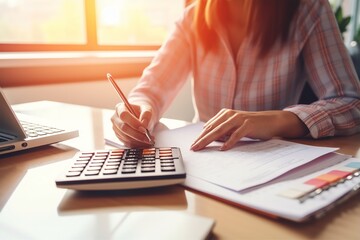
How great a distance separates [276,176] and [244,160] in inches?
3.1

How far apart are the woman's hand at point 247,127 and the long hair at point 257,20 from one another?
1.12 ft

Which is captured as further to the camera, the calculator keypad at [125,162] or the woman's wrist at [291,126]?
the woman's wrist at [291,126]

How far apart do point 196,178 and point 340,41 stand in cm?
60

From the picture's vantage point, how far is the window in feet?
5.28

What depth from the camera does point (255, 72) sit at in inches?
38.2

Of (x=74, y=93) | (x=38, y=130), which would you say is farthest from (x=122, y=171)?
(x=74, y=93)

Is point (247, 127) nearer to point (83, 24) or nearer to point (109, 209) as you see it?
point (109, 209)

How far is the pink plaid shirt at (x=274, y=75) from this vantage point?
2.43 ft

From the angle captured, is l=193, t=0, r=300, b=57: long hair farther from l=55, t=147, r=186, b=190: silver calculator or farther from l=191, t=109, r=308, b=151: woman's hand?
l=55, t=147, r=186, b=190: silver calculator

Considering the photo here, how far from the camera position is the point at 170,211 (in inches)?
13.9

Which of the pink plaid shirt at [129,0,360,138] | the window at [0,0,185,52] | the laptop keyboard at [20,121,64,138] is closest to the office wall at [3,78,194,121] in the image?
the window at [0,0,185,52]

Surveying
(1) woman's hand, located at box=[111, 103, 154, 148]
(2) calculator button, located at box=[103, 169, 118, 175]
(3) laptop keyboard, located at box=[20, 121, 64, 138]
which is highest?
(2) calculator button, located at box=[103, 169, 118, 175]

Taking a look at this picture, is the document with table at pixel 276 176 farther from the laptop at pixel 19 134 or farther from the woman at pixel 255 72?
the laptop at pixel 19 134


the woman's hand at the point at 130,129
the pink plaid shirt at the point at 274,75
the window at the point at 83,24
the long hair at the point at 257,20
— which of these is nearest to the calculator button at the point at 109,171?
the woman's hand at the point at 130,129
